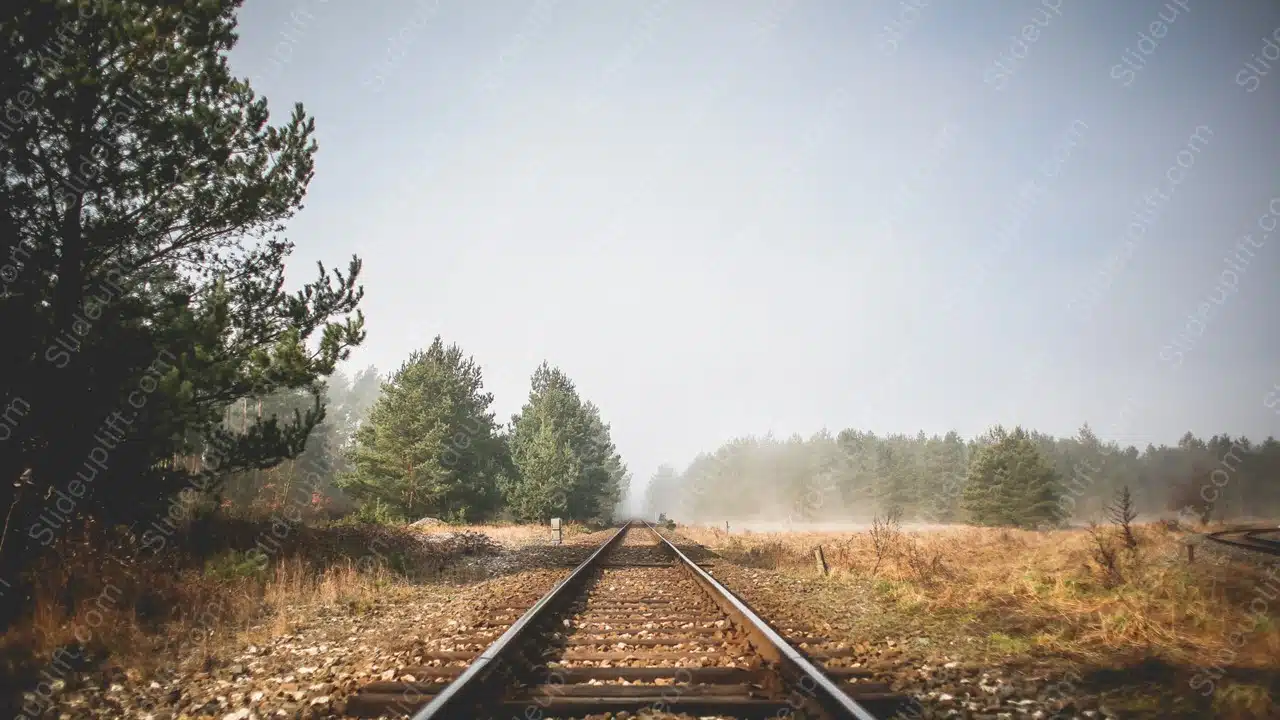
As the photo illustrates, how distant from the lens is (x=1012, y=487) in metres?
48.9

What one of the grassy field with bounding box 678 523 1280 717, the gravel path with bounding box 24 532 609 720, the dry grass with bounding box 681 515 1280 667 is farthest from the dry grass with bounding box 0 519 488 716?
the dry grass with bounding box 681 515 1280 667

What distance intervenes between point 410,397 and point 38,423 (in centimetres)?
2298

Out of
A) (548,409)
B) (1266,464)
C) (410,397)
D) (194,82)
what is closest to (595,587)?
(194,82)

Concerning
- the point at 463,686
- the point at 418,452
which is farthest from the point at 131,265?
the point at 418,452

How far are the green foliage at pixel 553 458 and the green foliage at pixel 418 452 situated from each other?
3.06 meters

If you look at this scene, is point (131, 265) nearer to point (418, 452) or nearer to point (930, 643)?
point (930, 643)

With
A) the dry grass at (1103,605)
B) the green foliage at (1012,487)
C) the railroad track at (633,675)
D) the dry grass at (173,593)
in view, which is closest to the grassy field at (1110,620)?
the dry grass at (1103,605)

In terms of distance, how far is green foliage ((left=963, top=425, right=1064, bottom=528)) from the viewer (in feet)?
157

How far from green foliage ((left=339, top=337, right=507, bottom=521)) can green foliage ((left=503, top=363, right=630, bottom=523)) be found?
10.0 feet

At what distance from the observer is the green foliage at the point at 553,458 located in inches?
1214

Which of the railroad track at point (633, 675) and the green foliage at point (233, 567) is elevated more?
the railroad track at point (633, 675)

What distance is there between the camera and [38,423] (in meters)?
6.21

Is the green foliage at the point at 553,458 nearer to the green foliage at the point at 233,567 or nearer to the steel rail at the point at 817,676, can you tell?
the green foliage at the point at 233,567

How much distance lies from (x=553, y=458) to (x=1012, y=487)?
42299mm
